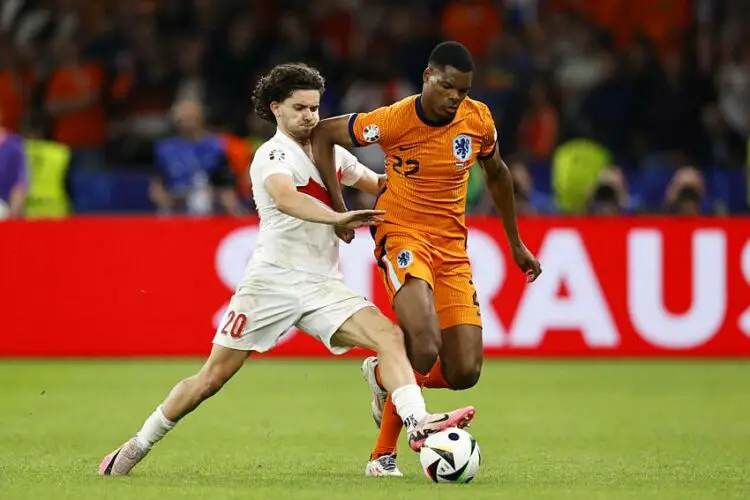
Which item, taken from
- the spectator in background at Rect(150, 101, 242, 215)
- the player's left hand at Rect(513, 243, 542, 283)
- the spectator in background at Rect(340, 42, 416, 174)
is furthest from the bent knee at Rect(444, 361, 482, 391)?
the spectator in background at Rect(340, 42, 416, 174)

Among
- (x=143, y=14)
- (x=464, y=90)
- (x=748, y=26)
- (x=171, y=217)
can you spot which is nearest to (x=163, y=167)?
(x=171, y=217)

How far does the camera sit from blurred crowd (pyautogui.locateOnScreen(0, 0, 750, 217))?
1692cm

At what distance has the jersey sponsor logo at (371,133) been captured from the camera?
26.2 ft

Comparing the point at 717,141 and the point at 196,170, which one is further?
the point at 717,141

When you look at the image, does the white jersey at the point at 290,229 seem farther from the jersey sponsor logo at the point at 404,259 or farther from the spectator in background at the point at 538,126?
the spectator in background at the point at 538,126

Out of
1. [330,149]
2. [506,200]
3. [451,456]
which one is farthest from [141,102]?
[451,456]

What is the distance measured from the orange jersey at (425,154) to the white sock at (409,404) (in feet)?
3.64

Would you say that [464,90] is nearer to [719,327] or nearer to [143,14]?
[719,327]

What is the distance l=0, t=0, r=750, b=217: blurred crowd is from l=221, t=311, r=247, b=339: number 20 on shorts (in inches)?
329

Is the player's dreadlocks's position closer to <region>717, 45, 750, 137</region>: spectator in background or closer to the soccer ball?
the soccer ball

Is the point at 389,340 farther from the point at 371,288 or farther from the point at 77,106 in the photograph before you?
the point at 77,106

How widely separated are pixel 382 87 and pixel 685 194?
3.87 metres

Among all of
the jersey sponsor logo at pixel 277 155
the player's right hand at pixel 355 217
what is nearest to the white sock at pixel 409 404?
the player's right hand at pixel 355 217

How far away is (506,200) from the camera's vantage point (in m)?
8.40
